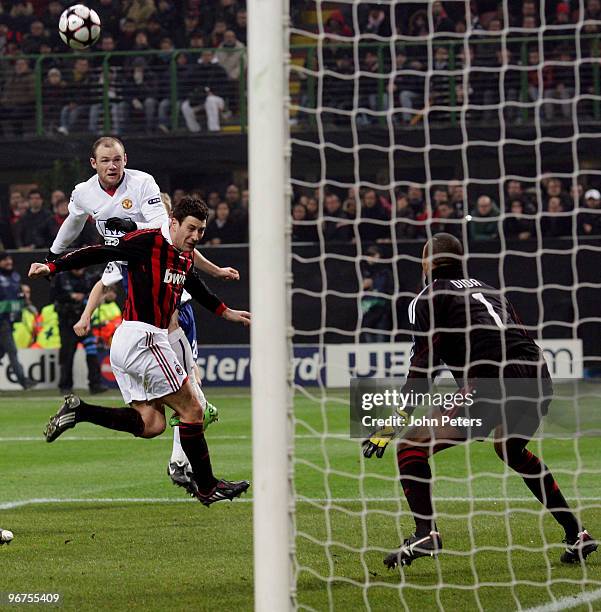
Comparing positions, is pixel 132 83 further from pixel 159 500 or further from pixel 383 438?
pixel 383 438

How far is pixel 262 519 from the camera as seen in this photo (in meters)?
4.54

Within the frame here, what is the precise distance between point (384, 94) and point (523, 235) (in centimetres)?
356

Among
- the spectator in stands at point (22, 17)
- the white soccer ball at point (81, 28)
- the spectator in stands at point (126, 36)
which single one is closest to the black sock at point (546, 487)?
the white soccer ball at point (81, 28)

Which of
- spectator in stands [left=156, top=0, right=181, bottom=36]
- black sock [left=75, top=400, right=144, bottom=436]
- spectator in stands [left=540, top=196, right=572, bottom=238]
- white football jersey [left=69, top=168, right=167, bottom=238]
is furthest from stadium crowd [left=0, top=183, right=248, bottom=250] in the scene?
black sock [left=75, top=400, right=144, bottom=436]

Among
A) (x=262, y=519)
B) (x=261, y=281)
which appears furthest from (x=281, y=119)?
(x=262, y=519)

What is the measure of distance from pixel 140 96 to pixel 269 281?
1820cm

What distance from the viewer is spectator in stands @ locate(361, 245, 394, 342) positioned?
1859 cm

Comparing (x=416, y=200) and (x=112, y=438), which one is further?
(x=416, y=200)

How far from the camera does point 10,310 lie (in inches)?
738

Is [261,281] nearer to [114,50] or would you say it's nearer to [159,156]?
[159,156]

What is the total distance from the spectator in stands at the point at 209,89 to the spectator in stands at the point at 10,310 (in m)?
4.40

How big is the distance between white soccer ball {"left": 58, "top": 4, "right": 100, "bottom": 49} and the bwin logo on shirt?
12.7 feet

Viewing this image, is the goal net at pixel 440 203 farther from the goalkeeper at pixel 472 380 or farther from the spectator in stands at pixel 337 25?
the goalkeeper at pixel 472 380

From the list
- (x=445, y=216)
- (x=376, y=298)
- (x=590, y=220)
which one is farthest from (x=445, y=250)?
(x=590, y=220)
